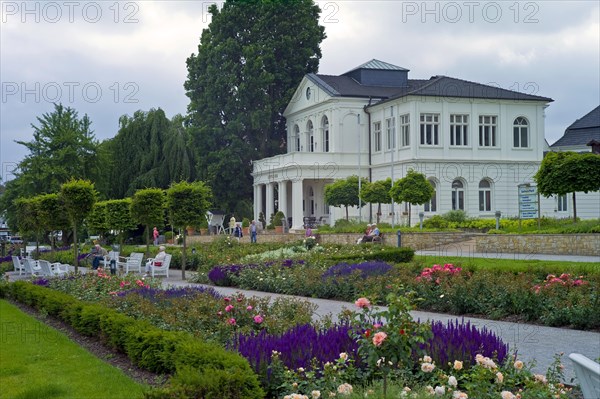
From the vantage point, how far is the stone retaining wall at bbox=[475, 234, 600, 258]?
81.7 feet

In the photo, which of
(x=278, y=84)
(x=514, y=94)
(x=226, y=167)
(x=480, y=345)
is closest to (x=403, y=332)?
(x=480, y=345)

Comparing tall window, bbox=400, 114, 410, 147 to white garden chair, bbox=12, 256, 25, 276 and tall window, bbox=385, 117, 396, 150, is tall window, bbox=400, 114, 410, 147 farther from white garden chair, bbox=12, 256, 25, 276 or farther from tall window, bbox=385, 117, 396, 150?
white garden chair, bbox=12, 256, 25, 276

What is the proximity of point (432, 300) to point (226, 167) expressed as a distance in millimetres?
41044

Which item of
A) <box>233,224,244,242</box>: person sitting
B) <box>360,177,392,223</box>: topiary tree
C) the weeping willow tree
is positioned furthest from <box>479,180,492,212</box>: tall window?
the weeping willow tree

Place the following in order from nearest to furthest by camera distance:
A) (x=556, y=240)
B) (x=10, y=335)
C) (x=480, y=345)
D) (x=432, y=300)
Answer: (x=480, y=345)
(x=10, y=335)
(x=432, y=300)
(x=556, y=240)

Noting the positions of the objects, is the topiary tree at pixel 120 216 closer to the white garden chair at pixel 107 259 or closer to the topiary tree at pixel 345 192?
the white garden chair at pixel 107 259

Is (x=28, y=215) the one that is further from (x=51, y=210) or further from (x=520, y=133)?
(x=520, y=133)

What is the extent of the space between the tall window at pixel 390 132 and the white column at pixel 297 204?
251 inches

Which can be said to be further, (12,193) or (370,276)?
(12,193)

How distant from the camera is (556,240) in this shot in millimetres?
25781

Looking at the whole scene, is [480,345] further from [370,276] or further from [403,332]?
[370,276]

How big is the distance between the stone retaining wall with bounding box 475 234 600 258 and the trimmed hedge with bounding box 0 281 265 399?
1766 centimetres

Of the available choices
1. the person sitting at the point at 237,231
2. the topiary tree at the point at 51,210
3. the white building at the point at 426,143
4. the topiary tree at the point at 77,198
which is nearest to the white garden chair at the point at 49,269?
the topiary tree at the point at 77,198

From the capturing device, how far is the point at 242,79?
54.7 metres
